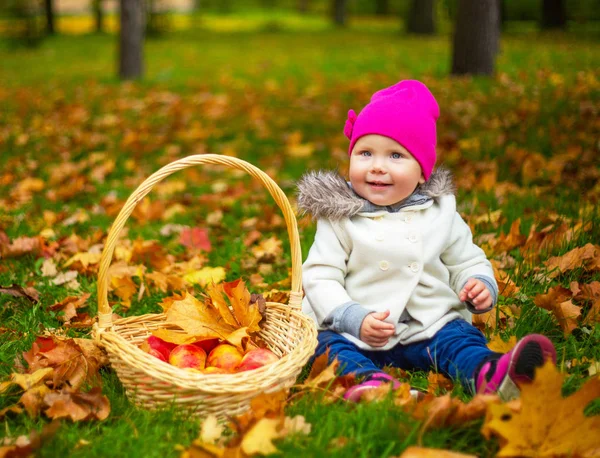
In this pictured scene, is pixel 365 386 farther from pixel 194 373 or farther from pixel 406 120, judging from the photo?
pixel 406 120

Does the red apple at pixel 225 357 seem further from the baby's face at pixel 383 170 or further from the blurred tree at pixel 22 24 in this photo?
the blurred tree at pixel 22 24

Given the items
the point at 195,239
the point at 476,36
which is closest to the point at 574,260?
the point at 195,239

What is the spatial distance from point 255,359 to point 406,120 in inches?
38.8

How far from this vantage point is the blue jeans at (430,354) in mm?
2035

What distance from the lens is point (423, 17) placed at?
19.3 m

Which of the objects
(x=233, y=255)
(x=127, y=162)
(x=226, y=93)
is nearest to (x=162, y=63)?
(x=226, y=93)

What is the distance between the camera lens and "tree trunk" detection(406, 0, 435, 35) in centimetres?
1911

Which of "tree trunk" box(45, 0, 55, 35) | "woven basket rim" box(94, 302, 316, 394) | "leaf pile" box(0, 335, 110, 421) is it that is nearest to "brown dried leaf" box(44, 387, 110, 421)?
"leaf pile" box(0, 335, 110, 421)

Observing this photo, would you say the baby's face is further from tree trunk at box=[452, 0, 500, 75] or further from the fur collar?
tree trunk at box=[452, 0, 500, 75]

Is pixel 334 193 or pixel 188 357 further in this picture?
pixel 334 193

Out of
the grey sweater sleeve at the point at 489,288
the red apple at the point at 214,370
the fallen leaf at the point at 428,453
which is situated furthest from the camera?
the grey sweater sleeve at the point at 489,288

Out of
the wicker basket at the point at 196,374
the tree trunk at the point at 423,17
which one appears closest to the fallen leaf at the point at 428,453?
the wicker basket at the point at 196,374

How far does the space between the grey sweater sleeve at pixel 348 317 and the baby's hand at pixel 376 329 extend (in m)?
0.02

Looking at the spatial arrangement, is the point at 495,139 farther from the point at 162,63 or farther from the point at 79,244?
the point at 162,63
